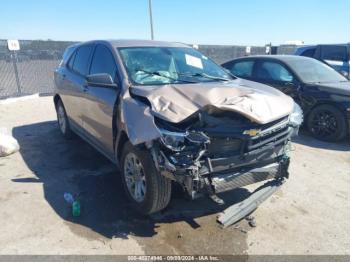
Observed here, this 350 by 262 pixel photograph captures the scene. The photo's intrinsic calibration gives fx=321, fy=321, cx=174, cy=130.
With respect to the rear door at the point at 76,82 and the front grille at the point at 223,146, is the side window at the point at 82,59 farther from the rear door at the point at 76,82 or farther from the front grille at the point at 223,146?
the front grille at the point at 223,146

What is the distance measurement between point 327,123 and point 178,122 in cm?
457

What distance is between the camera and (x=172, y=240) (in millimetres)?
3180

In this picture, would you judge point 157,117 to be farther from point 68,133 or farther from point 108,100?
point 68,133

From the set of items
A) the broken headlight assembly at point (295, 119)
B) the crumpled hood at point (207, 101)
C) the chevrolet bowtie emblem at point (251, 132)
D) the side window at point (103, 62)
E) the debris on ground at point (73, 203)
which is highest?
the side window at point (103, 62)

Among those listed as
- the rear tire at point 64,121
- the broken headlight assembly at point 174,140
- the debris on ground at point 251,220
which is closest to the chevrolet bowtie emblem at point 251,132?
the broken headlight assembly at point 174,140

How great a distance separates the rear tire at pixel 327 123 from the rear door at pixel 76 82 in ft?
14.9

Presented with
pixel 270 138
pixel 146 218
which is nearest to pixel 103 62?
pixel 146 218

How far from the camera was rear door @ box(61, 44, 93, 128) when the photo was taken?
16.4ft

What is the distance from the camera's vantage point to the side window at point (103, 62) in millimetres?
4068

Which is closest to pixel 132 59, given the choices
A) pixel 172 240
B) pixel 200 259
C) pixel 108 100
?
pixel 108 100

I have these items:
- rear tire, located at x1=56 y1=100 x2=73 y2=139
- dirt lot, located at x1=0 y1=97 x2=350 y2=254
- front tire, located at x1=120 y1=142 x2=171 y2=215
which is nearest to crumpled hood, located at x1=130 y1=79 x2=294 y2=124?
front tire, located at x1=120 y1=142 x2=171 y2=215

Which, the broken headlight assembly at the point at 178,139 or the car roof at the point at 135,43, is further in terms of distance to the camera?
the car roof at the point at 135,43

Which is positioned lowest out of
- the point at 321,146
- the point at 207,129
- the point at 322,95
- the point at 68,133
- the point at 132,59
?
the point at 321,146

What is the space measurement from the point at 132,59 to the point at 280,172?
2250 millimetres
